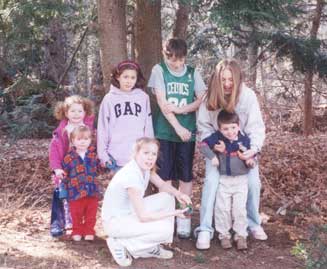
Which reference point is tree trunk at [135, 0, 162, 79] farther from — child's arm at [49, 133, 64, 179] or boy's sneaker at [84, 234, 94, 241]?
boy's sneaker at [84, 234, 94, 241]

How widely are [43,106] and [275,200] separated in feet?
10.4

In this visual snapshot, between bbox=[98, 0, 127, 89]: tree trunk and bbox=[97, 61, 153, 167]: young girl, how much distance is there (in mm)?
656

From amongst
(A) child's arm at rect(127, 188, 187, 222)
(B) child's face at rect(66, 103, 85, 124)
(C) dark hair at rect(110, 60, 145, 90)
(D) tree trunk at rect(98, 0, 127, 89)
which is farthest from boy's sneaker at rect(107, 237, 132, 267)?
(D) tree trunk at rect(98, 0, 127, 89)

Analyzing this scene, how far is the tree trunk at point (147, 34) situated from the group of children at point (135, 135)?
0.79 metres

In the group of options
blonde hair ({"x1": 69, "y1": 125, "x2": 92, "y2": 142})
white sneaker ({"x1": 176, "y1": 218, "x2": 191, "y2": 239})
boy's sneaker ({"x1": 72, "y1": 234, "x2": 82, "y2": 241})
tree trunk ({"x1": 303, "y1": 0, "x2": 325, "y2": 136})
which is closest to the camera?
blonde hair ({"x1": 69, "y1": 125, "x2": 92, "y2": 142})

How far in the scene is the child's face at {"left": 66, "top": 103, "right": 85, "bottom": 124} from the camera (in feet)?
15.1

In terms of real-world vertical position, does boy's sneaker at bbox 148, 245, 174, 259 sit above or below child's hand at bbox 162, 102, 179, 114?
below

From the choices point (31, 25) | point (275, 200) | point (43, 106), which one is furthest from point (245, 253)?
point (31, 25)

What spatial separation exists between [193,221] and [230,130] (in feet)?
4.56

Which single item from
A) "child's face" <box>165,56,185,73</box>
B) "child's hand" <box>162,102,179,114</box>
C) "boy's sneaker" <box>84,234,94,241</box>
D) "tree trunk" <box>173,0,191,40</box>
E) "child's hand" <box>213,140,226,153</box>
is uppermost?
"tree trunk" <box>173,0,191,40</box>

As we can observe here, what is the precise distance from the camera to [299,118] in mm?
13023

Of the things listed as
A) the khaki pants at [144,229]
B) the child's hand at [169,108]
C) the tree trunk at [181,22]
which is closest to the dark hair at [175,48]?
the child's hand at [169,108]

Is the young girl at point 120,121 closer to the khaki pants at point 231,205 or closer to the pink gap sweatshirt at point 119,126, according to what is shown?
the pink gap sweatshirt at point 119,126

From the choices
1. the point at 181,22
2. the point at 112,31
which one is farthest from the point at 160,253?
the point at 181,22
